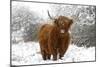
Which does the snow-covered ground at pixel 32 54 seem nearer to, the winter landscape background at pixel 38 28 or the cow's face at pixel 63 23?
the winter landscape background at pixel 38 28

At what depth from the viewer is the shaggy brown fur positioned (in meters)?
2.67

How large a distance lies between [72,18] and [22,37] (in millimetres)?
674

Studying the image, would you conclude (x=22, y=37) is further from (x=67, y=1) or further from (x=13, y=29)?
(x=67, y=1)

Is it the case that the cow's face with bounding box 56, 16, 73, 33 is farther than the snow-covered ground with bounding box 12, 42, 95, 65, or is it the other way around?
the cow's face with bounding box 56, 16, 73, 33

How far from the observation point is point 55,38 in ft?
8.95

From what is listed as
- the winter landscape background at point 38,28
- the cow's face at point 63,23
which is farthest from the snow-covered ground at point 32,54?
the cow's face at point 63,23

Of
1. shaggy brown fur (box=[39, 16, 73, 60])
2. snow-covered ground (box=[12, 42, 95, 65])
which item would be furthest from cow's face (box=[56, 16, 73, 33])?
snow-covered ground (box=[12, 42, 95, 65])

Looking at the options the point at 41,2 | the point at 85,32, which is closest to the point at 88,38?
the point at 85,32

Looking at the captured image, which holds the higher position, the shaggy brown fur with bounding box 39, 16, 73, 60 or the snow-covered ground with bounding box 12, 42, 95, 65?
the shaggy brown fur with bounding box 39, 16, 73, 60

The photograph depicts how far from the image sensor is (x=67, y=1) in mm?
2811

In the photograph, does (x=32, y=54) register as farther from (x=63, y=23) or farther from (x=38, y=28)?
(x=63, y=23)

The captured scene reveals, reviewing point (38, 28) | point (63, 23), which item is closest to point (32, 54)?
point (38, 28)

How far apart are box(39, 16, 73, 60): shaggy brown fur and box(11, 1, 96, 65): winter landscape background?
0.06 meters

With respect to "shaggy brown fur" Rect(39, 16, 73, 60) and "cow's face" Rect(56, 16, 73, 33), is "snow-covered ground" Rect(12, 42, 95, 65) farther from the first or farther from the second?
"cow's face" Rect(56, 16, 73, 33)
